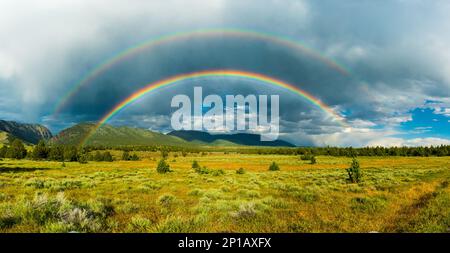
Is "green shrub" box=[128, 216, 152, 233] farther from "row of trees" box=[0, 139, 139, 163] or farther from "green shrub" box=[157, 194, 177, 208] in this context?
"row of trees" box=[0, 139, 139, 163]

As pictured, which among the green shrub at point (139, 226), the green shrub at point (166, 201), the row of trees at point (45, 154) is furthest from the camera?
the row of trees at point (45, 154)

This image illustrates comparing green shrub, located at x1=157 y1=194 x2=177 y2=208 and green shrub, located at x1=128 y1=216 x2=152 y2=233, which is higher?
green shrub, located at x1=128 y1=216 x2=152 y2=233

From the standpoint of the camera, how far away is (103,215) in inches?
452

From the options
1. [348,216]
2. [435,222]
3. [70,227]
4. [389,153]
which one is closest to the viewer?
[70,227]

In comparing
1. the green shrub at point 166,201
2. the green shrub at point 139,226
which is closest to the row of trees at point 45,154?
the green shrub at point 166,201

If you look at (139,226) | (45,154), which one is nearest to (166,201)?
(139,226)

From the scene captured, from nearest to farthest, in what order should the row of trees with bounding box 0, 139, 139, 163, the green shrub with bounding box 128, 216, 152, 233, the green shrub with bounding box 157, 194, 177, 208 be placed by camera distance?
the green shrub with bounding box 128, 216, 152, 233
the green shrub with bounding box 157, 194, 177, 208
the row of trees with bounding box 0, 139, 139, 163

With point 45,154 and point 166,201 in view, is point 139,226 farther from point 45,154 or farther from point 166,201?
point 45,154

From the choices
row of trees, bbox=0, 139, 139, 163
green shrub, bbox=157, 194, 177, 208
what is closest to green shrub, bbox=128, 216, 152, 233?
green shrub, bbox=157, 194, 177, 208

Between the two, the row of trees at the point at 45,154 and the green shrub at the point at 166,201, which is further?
the row of trees at the point at 45,154

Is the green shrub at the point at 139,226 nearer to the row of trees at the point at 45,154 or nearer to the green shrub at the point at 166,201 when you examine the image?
the green shrub at the point at 166,201
